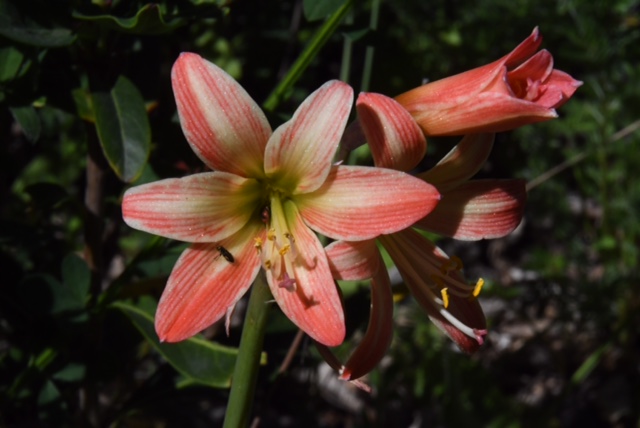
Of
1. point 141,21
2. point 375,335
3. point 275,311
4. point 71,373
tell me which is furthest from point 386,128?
point 71,373

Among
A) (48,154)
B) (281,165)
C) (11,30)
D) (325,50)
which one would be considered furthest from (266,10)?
(281,165)

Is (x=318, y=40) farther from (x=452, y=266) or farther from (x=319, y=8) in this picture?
(x=452, y=266)

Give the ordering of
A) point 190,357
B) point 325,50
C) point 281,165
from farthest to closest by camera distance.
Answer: point 325,50 < point 190,357 < point 281,165

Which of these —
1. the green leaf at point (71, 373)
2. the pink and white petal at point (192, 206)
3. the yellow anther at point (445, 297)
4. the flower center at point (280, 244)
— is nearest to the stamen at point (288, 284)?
the flower center at point (280, 244)

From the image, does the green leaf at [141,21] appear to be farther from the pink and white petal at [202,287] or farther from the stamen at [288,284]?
the stamen at [288,284]

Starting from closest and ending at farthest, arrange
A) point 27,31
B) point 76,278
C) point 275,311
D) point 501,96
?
point 501,96, point 27,31, point 76,278, point 275,311

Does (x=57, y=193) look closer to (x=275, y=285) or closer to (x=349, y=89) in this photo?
(x=275, y=285)
